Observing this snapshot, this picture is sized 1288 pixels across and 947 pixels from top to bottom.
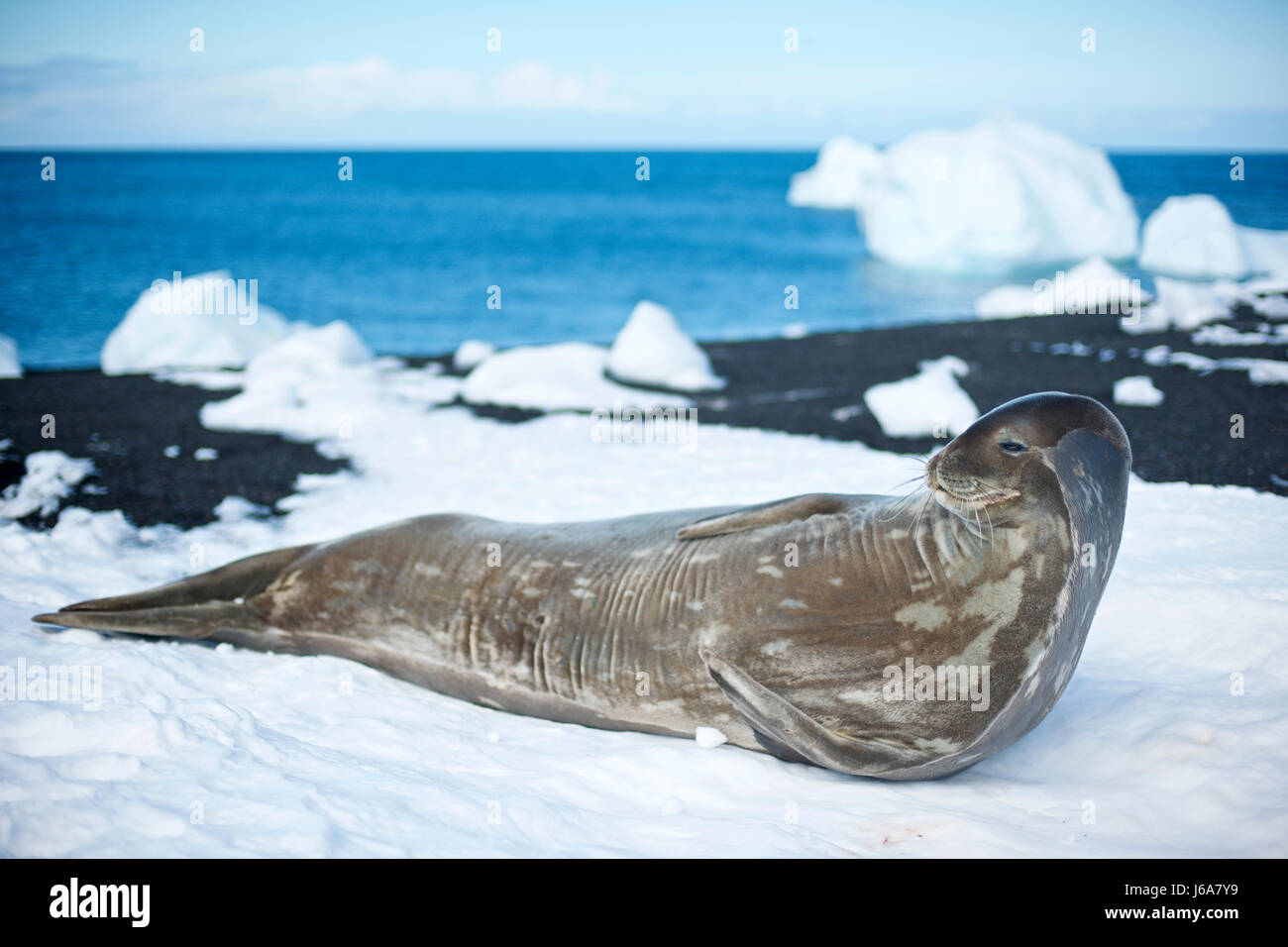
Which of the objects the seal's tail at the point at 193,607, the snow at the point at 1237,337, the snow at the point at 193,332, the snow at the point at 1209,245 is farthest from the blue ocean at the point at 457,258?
the seal's tail at the point at 193,607

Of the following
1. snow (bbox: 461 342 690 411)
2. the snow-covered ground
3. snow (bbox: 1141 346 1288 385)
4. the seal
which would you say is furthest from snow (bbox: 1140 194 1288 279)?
the seal

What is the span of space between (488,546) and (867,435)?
4.07 metres

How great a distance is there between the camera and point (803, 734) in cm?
294

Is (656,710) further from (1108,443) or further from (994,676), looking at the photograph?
(1108,443)

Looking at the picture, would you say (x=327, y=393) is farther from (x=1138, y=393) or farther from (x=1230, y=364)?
(x=1230, y=364)

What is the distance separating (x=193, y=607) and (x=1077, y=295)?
43.5 feet

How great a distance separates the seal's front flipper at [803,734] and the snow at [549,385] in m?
5.40

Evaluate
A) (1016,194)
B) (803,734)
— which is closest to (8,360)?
(803,734)

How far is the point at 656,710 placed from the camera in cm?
339

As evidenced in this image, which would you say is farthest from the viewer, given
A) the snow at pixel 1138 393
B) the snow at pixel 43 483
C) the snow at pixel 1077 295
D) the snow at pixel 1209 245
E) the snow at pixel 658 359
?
the snow at pixel 1209 245

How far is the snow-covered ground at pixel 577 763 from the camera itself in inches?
102

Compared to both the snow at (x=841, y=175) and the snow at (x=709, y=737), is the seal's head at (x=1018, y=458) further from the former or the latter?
the snow at (x=841, y=175)

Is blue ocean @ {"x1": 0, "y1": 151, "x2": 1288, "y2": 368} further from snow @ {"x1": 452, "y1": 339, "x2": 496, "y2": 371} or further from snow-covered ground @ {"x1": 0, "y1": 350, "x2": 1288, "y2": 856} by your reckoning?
snow-covered ground @ {"x1": 0, "y1": 350, "x2": 1288, "y2": 856}

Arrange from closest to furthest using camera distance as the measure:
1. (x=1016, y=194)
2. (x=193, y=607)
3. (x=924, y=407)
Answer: (x=193, y=607) < (x=924, y=407) < (x=1016, y=194)
